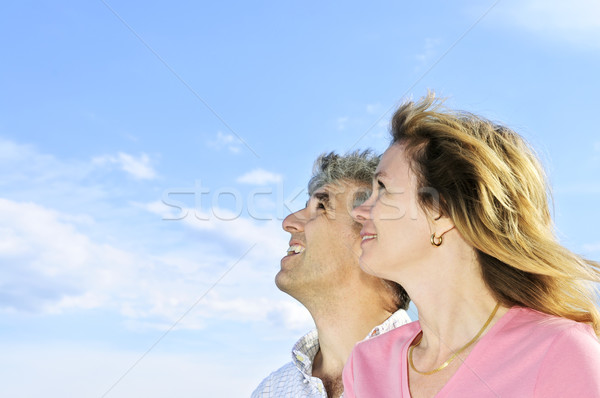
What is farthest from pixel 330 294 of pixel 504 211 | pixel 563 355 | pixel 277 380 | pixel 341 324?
pixel 563 355

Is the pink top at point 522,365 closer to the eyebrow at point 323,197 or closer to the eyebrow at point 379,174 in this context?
the eyebrow at point 379,174


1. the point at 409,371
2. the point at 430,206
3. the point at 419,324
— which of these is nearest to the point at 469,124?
the point at 430,206

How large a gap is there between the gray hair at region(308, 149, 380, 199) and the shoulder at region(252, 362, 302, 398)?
51.9 inches

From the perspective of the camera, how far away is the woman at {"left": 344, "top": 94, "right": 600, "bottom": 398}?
2338mm

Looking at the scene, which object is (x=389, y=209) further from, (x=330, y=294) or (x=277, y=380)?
(x=277, y=380)

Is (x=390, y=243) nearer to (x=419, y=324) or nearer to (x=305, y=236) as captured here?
(x=419, y=324)

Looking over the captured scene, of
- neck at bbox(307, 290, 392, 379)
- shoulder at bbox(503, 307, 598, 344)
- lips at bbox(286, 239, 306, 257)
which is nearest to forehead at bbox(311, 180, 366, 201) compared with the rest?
lips at bbox(286, 239, 306, 257)

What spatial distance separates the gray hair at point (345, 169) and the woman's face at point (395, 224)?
146 cm

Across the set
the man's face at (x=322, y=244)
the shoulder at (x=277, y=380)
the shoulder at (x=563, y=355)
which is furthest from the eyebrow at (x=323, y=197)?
the shoulder at (x=563, y=355)

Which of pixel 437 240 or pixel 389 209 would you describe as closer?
pixel 437 240

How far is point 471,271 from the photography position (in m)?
2.61

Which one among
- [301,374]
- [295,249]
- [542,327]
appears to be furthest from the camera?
[295,249]

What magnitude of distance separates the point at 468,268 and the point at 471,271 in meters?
0.02

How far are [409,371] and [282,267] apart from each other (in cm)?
172
